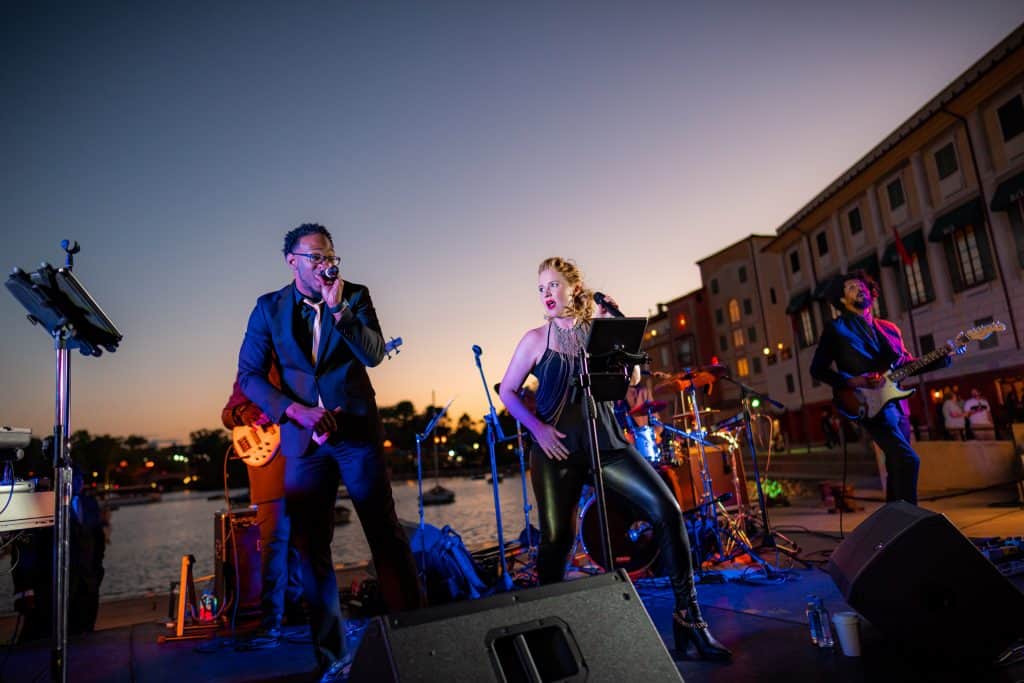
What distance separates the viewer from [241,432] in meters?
5.36

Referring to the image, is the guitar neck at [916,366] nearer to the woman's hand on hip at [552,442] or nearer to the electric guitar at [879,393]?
the electric guitar at [879,393]

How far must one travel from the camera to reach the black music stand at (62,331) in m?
2.55

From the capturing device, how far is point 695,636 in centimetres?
296

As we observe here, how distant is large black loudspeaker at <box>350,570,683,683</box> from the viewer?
1.68 metres

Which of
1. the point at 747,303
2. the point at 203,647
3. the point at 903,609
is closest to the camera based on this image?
the point at 903,609

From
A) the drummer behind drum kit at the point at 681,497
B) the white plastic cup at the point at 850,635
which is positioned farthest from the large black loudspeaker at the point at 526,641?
the drummer behind drum kit at the point at 681,497

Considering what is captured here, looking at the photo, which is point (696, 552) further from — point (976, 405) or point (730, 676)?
point (976, 405)

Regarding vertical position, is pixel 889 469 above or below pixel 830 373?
below

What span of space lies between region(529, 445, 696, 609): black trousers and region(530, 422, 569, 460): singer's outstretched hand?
0.16 feet

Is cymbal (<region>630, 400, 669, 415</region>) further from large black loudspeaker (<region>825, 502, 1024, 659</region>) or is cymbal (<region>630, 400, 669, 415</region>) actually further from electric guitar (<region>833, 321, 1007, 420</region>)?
large black loudspeaker (<region>825, 502, 1024, 659</region>)

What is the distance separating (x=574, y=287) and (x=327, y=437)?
1582 millimetres

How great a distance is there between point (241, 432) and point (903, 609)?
4877 mm

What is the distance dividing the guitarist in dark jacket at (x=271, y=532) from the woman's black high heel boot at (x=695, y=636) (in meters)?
3.16

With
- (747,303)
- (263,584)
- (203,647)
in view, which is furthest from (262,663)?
(747,303)
